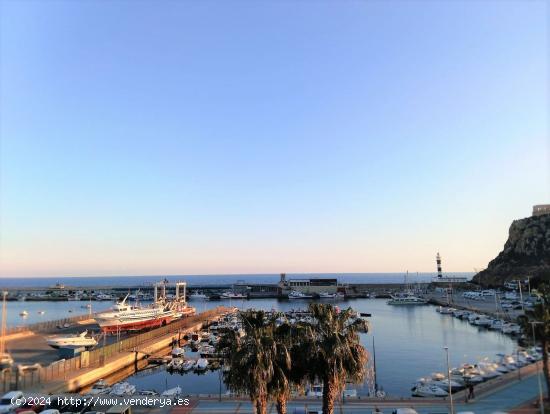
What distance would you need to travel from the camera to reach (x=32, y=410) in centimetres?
2911

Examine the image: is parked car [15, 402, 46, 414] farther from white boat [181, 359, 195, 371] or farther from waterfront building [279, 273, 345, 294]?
waterfront building [279, 273, 345, 294]

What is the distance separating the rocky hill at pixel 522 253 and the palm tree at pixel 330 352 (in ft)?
540

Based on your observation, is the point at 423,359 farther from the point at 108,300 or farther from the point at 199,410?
the point at 108,300

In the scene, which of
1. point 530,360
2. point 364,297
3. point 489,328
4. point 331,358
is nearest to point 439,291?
point 364,297

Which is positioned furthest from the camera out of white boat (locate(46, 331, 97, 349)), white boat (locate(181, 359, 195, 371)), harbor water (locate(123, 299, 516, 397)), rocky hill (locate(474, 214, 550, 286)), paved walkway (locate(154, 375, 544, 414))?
rocky hill (locate(474, 214, 550, 286))

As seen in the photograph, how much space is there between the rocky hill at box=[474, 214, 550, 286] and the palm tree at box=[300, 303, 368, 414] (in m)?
165

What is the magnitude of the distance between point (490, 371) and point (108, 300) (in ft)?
588

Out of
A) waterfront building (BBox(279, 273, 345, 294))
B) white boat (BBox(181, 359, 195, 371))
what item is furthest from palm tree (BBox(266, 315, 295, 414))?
waterfront building (BBox(279, 273, 345, 294))

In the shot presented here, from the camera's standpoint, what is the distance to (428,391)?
4259 cm

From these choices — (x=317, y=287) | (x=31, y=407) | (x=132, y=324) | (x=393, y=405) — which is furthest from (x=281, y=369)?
(x=317, y=287)

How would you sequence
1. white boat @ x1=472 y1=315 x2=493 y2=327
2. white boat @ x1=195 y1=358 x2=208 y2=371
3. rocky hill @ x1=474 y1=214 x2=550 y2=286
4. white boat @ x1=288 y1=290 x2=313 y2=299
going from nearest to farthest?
1. white boat @ x1=195 y1=358 x2=208 y2=371
2. white boat @ x1=472 y1=315 x2=493 y2=327
3. rocky hill @ x1=474 y1=214 x2=550 y2=286
4. white boat @ x1=288 y1=290 x2=313 y2=299

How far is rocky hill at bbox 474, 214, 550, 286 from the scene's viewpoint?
16893cm

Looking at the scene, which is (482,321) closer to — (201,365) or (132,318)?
(201,365)

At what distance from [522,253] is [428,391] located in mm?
166508
